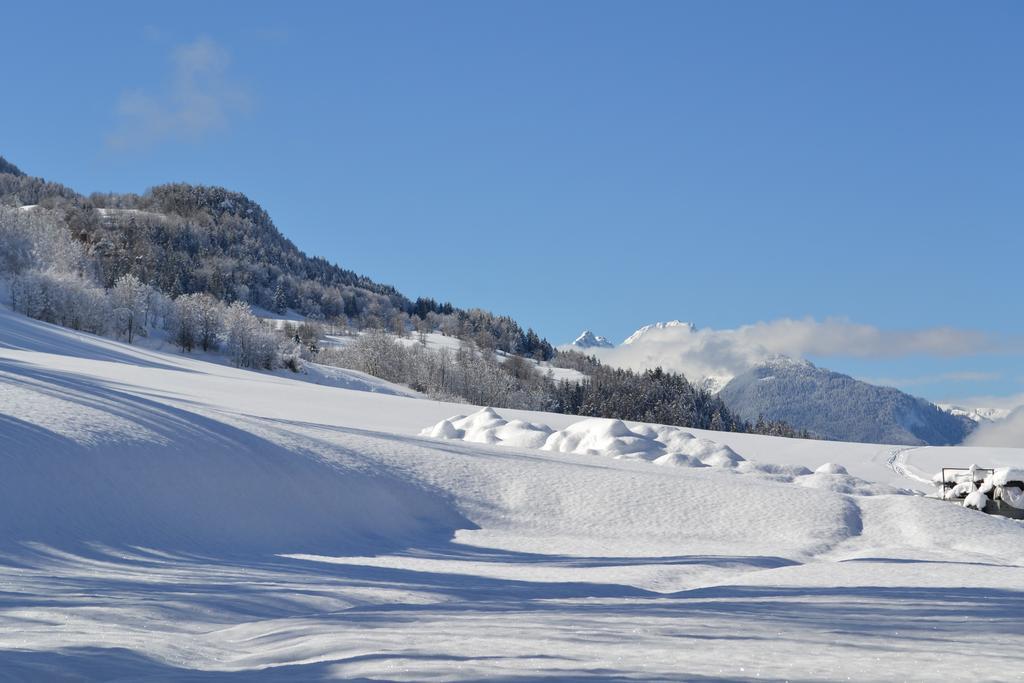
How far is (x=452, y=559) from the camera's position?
14.2m

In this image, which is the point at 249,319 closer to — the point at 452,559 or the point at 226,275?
the point at 452,559

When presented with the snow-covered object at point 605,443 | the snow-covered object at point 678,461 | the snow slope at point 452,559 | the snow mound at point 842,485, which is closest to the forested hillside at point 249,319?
the snow-covered object at point 605,443

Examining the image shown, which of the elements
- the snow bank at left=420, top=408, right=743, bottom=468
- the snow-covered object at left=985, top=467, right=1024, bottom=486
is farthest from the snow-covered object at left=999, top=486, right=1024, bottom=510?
the snow bank at left=420, top=408, right=743, bottom=468

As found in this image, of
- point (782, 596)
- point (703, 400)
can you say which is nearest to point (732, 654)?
point (782, 596)

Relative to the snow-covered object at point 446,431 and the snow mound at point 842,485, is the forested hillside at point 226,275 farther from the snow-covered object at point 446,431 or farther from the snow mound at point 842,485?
the snow mound at point 842,485

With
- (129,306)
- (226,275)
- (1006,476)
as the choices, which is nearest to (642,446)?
(1006,476)

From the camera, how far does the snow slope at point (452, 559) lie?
607 cm

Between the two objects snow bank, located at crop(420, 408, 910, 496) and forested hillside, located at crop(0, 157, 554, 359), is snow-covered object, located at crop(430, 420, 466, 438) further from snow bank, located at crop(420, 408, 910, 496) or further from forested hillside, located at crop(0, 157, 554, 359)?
forested hillside, located at crop(0, 157, 554, 359)

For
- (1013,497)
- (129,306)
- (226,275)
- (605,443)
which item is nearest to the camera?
(1013,497)

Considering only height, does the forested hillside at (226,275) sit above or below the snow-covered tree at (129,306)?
above

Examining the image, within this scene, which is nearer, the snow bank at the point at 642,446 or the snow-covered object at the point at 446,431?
the snow bank at the point at 642,446

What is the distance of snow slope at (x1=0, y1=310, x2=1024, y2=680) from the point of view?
6.07 m

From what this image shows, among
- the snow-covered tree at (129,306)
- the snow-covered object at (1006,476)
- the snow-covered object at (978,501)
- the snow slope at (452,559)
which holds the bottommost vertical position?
the snow slope at (452,559)

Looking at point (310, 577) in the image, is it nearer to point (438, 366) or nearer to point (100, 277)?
point (438, 366)
